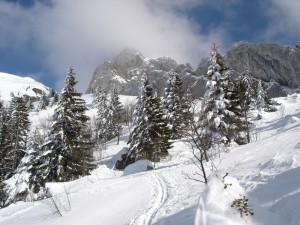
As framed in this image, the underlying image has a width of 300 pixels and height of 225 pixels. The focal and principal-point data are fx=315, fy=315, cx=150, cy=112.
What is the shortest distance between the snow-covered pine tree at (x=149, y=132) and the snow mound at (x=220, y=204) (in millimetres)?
28094

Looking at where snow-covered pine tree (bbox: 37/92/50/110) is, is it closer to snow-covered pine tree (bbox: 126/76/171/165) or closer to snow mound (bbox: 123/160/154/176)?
snow-covered pine tree (bbox: 126/76/171/165)

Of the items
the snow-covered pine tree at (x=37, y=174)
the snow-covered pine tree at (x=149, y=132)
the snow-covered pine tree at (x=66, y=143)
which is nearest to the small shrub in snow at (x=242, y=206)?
the snow-covered pine tree at (x=66, y=143)

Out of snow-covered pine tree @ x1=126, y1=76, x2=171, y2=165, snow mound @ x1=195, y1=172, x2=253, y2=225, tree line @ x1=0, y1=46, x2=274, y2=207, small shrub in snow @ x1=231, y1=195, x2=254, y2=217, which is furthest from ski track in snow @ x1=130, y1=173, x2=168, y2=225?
snow-covered pine tree @ x1=126, y1=76, x2=171, y2=165

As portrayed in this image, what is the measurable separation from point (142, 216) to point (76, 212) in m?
4.76

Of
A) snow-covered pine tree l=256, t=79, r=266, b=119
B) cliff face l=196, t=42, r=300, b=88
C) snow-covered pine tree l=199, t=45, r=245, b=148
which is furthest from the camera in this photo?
cliff face l=196, t=42, r=300, b=88

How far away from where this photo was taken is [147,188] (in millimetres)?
17219

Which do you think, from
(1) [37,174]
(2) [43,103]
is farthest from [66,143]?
(2) [43,103]

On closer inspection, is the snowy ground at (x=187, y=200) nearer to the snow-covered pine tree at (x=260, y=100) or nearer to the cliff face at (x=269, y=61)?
the snow-covered pine tree at (x=260, y=100)

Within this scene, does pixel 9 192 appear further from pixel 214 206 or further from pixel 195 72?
pixel 195 72

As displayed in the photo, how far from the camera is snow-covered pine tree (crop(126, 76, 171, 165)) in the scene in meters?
36.4

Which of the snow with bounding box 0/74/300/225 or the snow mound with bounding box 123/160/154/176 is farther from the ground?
the snow mound with bounding box 123/160/154/176

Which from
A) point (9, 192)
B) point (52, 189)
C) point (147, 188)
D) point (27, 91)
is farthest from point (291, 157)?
point (27, 91)

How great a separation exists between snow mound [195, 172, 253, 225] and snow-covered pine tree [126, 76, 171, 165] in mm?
28094

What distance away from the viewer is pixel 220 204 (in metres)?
6.81
